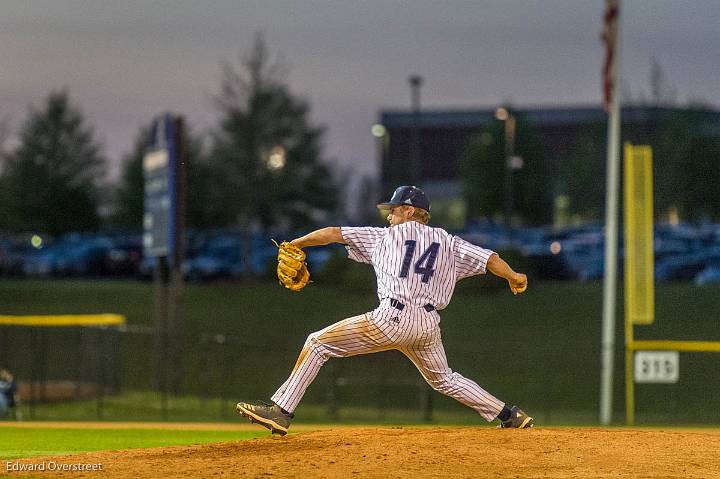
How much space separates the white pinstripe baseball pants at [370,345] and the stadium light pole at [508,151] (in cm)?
4156

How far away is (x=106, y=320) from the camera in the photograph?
76.4ft

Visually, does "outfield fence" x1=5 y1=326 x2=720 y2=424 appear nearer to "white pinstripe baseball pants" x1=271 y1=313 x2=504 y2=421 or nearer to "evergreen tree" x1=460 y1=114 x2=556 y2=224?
"white pinstripe baseball pants" x1=271 y1=313 x2=504 y2=421

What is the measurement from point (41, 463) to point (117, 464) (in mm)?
678

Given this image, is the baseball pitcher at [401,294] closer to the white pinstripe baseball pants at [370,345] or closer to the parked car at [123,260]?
the white pinstripe baseball pants at [370,345]

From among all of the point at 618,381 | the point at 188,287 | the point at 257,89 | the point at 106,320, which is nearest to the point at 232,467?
the point at 106,320

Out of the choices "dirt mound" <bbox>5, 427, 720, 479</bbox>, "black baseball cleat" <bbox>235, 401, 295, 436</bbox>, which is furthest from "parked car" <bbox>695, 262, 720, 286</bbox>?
"black baseball cleat" <bbox>235, 401, 295, 436</bbox>

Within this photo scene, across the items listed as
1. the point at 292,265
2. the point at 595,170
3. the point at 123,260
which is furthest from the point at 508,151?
the point at 292,265

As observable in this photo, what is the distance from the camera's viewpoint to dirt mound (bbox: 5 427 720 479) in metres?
7.84

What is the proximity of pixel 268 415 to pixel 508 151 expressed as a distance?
48815 millimetres

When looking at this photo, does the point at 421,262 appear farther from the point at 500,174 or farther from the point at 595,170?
the point at 500,174

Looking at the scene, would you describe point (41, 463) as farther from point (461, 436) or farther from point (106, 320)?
point (106, 320)

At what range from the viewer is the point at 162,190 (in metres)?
25.7

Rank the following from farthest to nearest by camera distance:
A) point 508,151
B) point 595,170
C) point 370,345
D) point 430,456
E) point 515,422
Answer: point 508,151
point 595,170
point 515,422
point 370,345
point 430,456

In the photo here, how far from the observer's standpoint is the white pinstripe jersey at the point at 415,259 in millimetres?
8750
